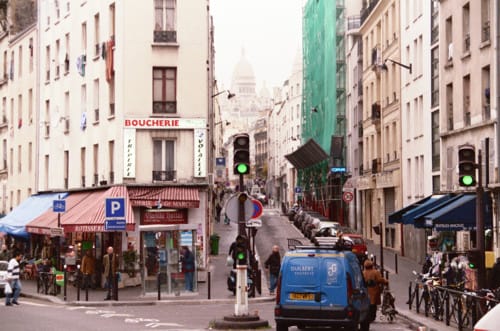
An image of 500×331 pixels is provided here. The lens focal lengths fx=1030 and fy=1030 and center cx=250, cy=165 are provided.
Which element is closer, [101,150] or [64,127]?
[101,150]

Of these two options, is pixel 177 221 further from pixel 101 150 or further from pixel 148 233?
pixel 101 150

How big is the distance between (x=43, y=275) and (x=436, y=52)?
20509 millimetres

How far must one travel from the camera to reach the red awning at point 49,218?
41084 mm

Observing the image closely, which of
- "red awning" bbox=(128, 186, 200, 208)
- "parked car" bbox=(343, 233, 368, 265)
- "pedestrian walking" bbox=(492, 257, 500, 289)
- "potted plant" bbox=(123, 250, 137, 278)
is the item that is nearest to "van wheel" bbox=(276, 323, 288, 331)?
"pedestrian walking" bbox=(492, 257, 500, 289)

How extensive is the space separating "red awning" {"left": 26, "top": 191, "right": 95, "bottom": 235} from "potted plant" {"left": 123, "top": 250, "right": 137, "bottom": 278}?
3.39 meters

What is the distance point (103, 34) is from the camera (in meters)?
44.1

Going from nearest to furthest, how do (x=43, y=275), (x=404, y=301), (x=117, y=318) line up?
(x=117, y=318)
(x=404, y=301)
(x=43, y=275)

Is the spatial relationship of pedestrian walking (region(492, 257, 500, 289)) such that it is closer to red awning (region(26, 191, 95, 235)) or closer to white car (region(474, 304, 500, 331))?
white car (region(474, 304, 500, 331))

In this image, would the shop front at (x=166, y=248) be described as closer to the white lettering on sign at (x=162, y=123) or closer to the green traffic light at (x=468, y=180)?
A: the white lettering on sign at (x=162, y=123)

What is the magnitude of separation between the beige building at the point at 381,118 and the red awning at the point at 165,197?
16.2 m

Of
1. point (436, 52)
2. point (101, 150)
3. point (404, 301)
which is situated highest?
point (436, 52)

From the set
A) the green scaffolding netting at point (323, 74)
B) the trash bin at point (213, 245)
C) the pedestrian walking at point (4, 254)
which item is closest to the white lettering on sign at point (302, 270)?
the trash bin at point (213, 245)

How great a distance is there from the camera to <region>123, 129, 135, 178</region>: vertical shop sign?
41.1 meters

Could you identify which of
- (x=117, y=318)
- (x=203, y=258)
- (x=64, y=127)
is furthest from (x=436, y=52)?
(x=117, y=318)
